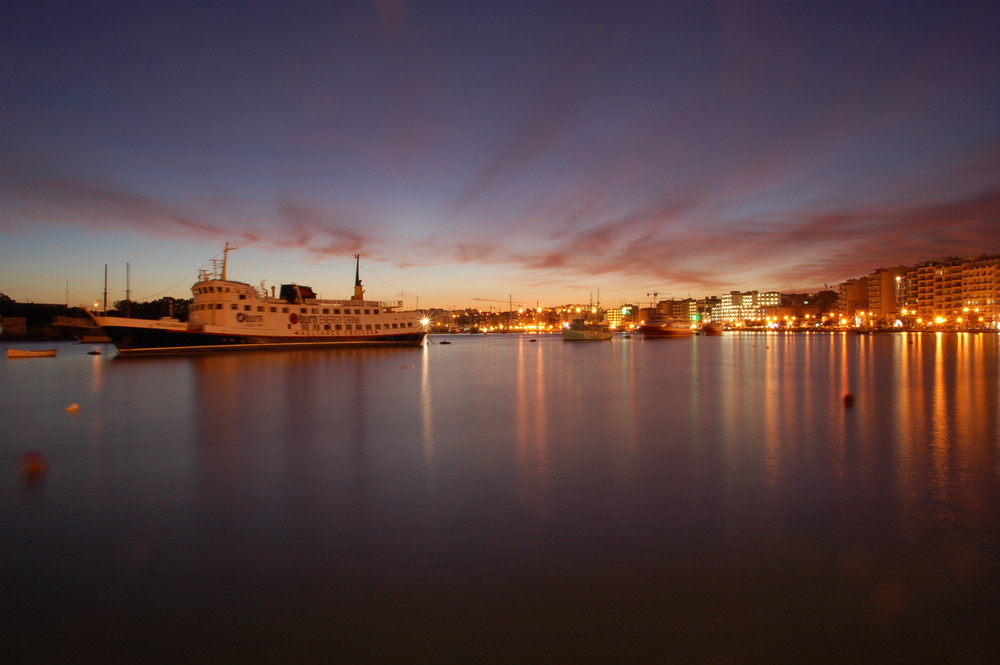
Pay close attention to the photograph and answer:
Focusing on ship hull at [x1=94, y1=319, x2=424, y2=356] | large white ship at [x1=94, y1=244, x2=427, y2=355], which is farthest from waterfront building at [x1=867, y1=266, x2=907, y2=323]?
ship hull at [x1=94, y1=319, x2=424, y2=356]

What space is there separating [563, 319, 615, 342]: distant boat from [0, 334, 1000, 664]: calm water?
7103 centimetres

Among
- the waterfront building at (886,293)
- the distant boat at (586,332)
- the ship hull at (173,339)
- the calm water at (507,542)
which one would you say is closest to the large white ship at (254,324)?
the ship hull at (173,339)

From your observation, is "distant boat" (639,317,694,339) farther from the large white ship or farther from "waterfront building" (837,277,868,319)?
"waterfront building" (837,277,868,319)

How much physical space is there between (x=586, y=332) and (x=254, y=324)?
5029 cm

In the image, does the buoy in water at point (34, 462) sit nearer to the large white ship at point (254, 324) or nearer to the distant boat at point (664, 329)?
the large white ship at point (254, 324)

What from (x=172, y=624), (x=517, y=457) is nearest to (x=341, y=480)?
(x=517, y=457)

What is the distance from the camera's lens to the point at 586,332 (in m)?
84.4

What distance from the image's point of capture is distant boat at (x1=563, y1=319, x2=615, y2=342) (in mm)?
83938

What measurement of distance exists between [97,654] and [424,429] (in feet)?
28.9

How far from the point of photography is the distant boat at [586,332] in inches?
3305

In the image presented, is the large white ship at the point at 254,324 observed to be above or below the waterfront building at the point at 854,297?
below

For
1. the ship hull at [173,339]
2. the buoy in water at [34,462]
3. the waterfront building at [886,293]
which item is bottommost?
the buoy in water at [34,462]

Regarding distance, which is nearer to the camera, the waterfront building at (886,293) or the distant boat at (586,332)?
the distant boat at (586,332)

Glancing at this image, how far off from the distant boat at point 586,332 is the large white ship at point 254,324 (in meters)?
31.4
